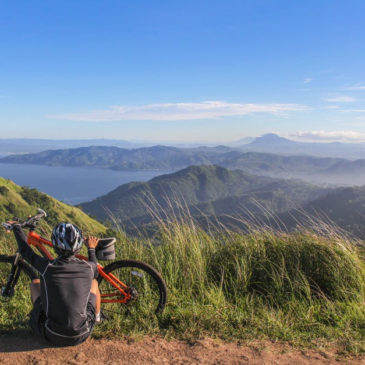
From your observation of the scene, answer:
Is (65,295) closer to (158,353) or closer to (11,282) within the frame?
(158,353)

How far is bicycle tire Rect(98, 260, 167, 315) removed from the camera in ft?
12.8

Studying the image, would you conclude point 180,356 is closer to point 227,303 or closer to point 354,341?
point 227,303

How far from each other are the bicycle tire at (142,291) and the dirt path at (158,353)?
1.78ft

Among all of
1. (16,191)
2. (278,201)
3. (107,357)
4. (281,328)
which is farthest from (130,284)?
(278,201)

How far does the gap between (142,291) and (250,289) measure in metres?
1.69

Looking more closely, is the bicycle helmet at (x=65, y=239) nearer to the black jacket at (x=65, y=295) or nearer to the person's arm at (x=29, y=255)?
the black jacket at (x=65, y=295)

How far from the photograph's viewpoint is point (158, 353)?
325cm

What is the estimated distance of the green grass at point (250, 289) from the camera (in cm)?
367

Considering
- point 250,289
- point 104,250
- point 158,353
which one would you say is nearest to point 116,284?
point 104,250

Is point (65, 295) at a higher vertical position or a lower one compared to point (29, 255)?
lower

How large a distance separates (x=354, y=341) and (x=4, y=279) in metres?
5.01

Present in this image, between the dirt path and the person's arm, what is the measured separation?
855mm

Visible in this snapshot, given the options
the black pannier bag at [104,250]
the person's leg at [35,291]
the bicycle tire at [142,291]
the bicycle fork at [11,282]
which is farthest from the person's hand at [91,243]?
the bicycle fork at [11,282]

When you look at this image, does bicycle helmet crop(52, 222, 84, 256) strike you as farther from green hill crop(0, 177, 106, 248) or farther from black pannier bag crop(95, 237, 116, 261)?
green hill crop(0, 177, 106, 248)
